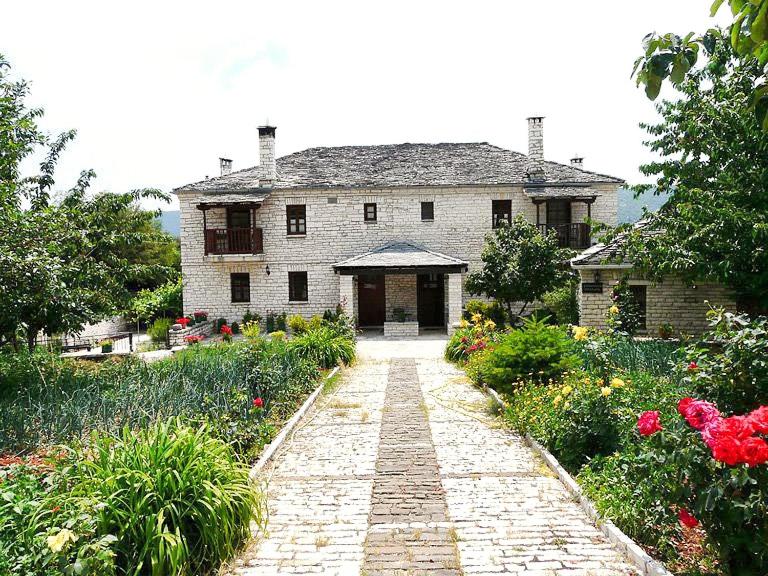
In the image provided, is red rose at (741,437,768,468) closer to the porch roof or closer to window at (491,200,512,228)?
the porch roof

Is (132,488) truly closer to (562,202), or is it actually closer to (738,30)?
(738,30)

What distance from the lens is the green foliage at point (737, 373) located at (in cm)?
432

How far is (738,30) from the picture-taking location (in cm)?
246

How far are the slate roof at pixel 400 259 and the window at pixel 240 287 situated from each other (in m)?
4.16

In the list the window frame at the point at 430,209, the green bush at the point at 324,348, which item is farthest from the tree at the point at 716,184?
the window frame at the point at 430,209

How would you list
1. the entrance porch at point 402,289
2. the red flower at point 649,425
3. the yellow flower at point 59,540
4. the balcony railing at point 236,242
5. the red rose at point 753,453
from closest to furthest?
1. the red rose at point 753,453
2. the yellow flower at point 59,540
3. the red flower at point 649,425
4. the entrance porch at point 402,289
5. the balcony railing at point 236,242

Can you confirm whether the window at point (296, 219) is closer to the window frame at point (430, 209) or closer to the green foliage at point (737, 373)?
the window frame at point (430, 209)

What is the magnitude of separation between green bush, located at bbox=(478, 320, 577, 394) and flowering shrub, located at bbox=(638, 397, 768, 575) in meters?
5.50

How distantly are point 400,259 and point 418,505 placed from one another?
56.1 feet

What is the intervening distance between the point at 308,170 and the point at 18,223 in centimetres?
1823

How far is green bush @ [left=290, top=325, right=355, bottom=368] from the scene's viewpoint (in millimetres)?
13836

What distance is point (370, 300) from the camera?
25.5 m

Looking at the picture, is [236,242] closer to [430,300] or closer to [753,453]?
[430,300]

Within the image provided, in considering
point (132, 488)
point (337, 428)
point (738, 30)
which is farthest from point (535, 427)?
point (738, 30)
